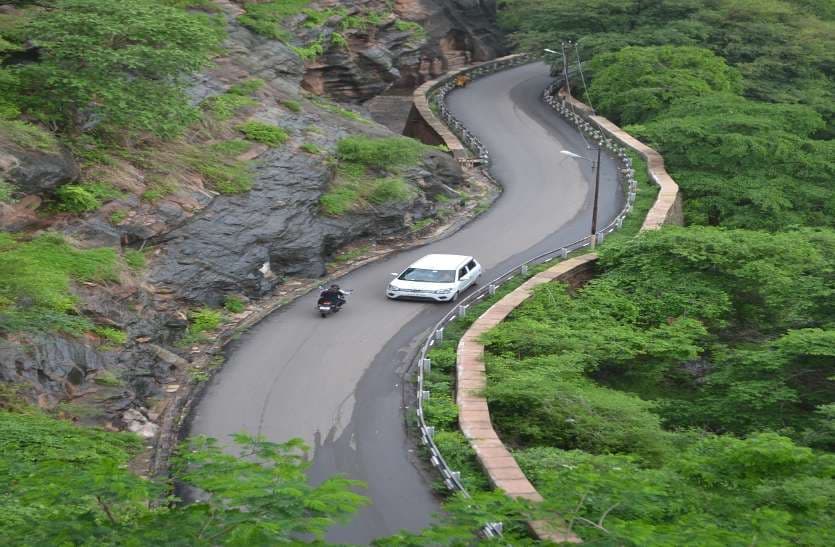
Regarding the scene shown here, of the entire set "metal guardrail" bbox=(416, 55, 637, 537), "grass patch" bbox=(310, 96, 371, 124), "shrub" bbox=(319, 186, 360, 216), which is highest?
"grass patch" bbox=(310, 96, 371, 124)

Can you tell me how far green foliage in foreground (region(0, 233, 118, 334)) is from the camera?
21688mm

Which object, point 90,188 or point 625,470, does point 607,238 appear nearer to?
point 90,188

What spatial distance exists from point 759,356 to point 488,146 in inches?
1117

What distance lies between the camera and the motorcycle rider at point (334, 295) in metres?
29.2

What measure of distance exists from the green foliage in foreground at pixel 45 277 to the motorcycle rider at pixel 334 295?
5.87 meters

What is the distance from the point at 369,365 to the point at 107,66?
11541 millimetres

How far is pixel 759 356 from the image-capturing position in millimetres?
23172

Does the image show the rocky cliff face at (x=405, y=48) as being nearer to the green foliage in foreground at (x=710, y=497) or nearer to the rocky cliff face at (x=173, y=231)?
the rocky cliff face at (x=173, y=231)

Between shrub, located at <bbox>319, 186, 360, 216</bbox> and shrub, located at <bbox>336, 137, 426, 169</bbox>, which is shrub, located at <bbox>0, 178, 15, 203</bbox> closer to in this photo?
shrub, located at <bbox>319, 186, 360, 216</bbox>

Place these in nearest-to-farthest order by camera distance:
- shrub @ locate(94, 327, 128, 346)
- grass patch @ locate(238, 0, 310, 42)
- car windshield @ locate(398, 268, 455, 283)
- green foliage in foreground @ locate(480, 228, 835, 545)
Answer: green foliage in foreground @ locate(480, 228, 835, 545)
shrub @ locate(94, 327, 128, 346)
car windshield @ locate(398, 268, 455, 283)
grass patch @ locate(238, 0, 310, 42)

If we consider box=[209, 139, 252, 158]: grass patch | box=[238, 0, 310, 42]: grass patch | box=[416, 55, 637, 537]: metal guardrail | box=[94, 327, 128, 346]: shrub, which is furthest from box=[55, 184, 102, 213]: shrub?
box=[238, 0, 310, 42]: grass patch

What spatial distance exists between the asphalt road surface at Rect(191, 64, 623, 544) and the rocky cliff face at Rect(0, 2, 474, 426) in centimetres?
160

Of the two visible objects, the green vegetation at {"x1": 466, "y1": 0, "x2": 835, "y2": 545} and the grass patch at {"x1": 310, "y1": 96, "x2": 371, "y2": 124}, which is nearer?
the green vegetation at {"x1": 466, "y1": 0, "x2": 835, "y2": 545}

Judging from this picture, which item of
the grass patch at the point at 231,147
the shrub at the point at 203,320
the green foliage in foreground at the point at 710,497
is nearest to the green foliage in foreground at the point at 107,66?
the grass patch at the point at 231,147
